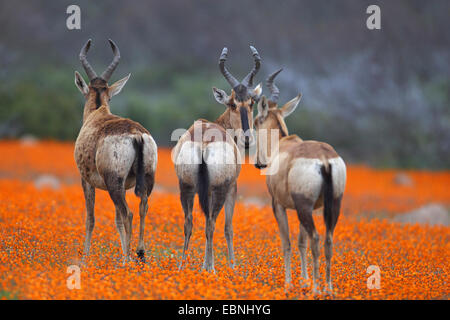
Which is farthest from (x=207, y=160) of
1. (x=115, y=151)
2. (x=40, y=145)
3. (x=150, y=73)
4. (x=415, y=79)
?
(x=150, y=73)

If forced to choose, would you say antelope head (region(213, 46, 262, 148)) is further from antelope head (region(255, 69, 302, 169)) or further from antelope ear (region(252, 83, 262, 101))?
antelope head (region(255, 69, 302, 169))

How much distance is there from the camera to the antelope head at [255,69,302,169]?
336 inches

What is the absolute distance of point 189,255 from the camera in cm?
934

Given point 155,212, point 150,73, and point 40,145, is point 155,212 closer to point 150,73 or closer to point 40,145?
point 40,145

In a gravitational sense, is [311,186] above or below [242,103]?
below

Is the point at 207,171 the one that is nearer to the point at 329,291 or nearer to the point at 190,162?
the point at 190,162

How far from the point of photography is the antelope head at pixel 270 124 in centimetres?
853

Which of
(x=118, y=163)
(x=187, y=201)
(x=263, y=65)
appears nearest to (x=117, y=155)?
(x=118, y=163)

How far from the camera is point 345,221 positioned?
43.7 ft

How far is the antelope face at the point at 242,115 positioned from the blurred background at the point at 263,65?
2047 cm

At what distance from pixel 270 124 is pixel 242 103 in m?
1.25

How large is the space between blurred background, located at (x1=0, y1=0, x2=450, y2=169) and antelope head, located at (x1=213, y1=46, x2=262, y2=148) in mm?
20468

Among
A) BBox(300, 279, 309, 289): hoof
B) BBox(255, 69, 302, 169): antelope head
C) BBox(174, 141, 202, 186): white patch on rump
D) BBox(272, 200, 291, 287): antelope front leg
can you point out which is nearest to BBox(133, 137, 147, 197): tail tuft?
BBox(174, 141, 202, 186): white patch on rump
